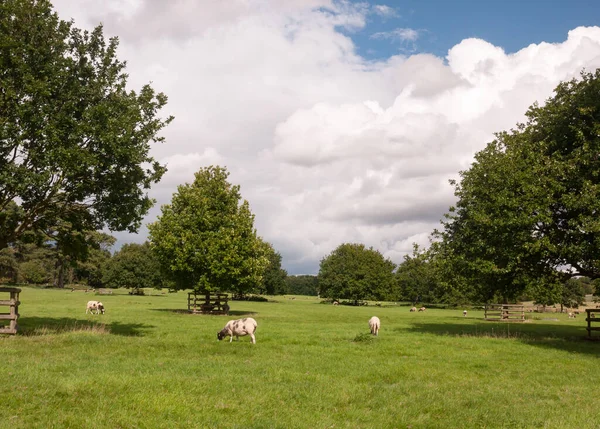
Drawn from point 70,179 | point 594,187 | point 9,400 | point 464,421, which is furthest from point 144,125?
point 594,187

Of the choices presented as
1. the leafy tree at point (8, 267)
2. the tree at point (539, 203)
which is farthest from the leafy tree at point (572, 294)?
the leafy tree at point (8, 267)

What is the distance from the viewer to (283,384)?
13312mm

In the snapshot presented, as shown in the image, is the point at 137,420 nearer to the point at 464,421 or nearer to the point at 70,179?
the point at 464,421

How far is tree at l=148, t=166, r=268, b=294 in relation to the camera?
43.7 meters

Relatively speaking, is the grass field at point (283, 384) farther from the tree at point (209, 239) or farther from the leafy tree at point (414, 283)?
the leafy tree at point (414, 283)

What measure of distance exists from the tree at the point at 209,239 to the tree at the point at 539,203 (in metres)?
21.5

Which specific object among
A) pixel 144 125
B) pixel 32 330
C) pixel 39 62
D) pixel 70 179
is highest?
pixel 39 62

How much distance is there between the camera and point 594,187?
22.3m

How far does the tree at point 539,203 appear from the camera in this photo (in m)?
23.8

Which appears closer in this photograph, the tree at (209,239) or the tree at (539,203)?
the tree at (539,203)

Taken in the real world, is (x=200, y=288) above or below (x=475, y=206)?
below

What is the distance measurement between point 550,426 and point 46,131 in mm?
22551

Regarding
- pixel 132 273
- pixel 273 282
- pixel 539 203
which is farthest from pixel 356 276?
pixel 539 203

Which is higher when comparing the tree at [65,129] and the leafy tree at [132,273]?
the tree at [65,129]
